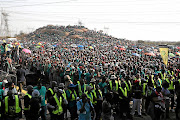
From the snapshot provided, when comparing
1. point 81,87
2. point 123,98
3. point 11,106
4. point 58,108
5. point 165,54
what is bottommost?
point 123,98

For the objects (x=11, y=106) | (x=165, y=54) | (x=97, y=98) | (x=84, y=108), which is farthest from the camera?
(x=165, y=54)

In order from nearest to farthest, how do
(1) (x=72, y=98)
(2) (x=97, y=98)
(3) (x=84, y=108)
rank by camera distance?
(3) (x=84, y=108) → (2) (x=97, y=98) → (1) (x=72, y=98)

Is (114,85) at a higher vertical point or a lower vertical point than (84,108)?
higher

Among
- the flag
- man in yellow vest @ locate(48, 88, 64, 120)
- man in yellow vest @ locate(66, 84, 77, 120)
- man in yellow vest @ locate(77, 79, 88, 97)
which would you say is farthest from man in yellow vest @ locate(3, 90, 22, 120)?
the flag

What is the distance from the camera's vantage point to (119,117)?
7.68 m

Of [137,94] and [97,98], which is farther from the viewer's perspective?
[137,94]

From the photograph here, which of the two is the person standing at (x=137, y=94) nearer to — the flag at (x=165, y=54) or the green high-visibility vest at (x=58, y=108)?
the green high-visibility vest at (x=58, y=108)

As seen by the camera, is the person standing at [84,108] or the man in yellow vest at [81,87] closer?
the person standing at [84,108]

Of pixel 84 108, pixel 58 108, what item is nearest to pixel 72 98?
pixel 58 108

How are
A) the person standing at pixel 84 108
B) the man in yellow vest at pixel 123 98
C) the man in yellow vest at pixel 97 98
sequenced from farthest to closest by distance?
the man in yellow vest at pixel 123 98 → the man in yellow vest at pixel 97 98 → the person standing at pixel 84 108

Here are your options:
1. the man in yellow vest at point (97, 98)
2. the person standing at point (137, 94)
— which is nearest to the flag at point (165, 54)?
the person standing at point (137, 94)

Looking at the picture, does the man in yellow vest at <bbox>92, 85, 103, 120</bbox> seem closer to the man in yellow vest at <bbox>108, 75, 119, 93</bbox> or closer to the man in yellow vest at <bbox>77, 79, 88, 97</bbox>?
the man in yellow vest at <bbox>77, 79, 88, 97</bbox>

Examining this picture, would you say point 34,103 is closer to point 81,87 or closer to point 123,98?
point 81,87

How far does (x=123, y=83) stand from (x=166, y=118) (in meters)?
2.46
